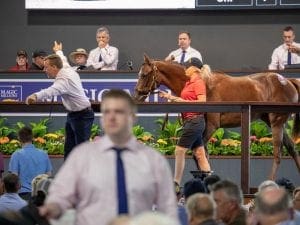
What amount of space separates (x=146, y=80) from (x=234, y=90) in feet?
4.65

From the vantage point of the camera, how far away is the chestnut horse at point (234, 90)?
47.4 feet

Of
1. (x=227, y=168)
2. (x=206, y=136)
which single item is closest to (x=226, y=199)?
(x=206, y=136)

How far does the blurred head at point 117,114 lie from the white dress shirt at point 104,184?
0.12m

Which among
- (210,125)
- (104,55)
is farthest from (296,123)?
(104,55)

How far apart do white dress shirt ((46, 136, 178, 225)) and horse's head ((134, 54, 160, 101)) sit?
883cm

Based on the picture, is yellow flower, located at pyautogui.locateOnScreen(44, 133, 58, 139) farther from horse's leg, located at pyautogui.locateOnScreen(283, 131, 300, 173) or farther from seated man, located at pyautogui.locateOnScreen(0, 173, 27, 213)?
seated man, located at pyautogui.locateOnScreen(0, 173, 27, 213)

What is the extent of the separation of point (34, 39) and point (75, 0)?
133cm

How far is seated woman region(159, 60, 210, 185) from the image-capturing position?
1316 cm

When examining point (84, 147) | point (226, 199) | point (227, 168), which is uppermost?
point (84, 147)

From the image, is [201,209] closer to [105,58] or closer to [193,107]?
[193,107]

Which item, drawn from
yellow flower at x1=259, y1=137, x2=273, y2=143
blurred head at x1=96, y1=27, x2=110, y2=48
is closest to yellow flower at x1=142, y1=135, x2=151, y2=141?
yellow flower at x1=259, y1=137, x2=273, y2=143

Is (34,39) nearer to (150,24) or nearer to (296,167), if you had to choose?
(150,24)

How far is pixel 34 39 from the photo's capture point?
21.2 metres

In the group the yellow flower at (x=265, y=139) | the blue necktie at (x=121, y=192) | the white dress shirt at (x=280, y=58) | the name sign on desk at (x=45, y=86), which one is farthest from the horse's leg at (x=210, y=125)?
the blue necktie at (x=121, y=192)
